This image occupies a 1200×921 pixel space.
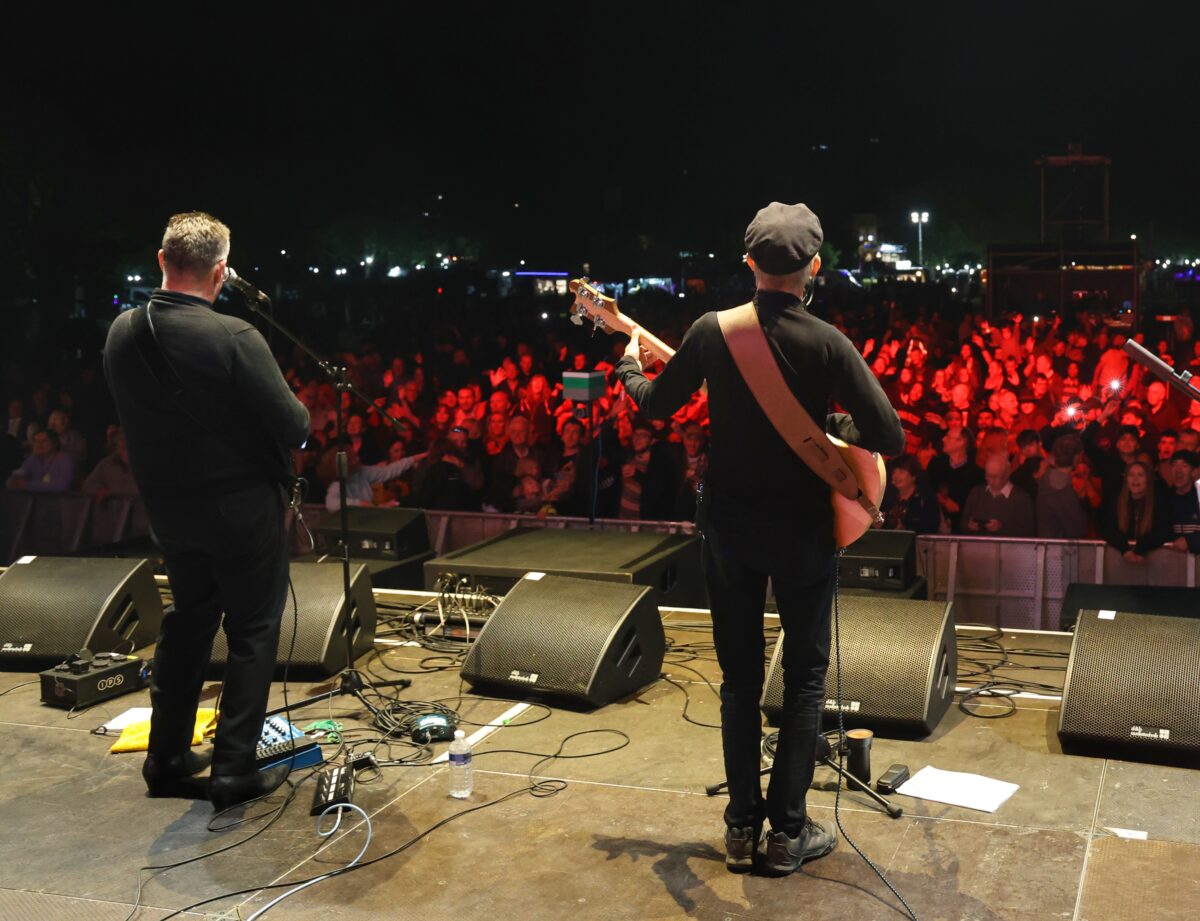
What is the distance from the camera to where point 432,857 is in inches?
121

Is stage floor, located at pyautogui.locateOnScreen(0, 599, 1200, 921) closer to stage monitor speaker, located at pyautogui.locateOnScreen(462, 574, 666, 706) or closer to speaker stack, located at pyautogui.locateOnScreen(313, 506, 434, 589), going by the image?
stage monitor speaker, located at pyautogui.locateOnScreen(462, 574, 666, 706)

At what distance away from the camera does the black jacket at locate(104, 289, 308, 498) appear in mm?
3113

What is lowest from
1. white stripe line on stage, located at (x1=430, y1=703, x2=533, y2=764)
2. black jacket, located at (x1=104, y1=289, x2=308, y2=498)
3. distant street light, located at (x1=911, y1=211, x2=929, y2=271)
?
white stripe line on stage, located at (x1=430, y1=703, x2=533, y2=764)

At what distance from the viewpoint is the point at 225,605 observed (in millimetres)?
3322

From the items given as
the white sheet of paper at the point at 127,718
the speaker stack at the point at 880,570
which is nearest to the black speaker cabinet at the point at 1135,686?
the speaker stack at the point at 880,570

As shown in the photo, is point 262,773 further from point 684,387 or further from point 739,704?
point 684,387

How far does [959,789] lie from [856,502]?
110 cm

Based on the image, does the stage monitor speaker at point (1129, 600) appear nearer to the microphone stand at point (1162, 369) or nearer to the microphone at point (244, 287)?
the microphone stand at point (1162, 369)

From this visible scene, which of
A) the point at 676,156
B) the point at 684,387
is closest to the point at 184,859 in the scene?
the point at 684,387

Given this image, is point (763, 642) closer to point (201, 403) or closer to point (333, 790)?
point (333, 790)

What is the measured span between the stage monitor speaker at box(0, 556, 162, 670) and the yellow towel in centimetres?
79

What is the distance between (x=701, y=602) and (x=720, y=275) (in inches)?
390

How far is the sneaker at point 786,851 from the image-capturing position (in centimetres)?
289

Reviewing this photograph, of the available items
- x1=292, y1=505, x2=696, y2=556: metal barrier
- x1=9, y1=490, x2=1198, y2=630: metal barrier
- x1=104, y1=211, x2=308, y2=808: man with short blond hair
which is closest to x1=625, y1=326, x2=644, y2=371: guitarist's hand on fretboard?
x1=104, y1=211, x2=308, y2=808: man with short blond hair
